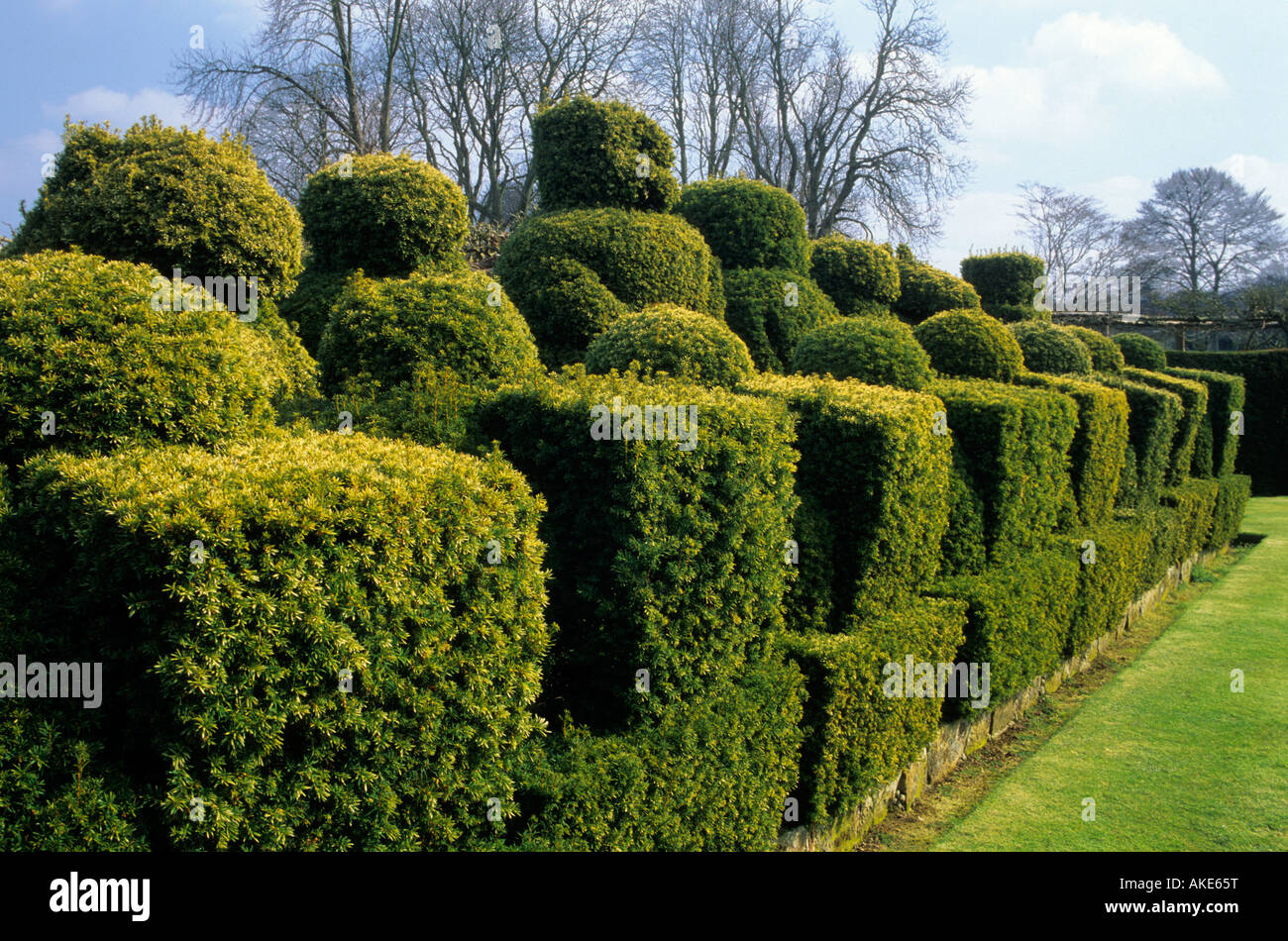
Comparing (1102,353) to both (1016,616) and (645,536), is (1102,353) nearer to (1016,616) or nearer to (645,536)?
(1016,616)

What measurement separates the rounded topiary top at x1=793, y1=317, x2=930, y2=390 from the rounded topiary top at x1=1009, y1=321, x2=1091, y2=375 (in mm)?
6173

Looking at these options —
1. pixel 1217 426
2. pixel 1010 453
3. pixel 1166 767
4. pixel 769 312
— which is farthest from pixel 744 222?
pixel 1217 426

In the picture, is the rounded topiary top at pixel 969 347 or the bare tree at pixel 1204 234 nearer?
the rounded topiary top at pixel 969 347

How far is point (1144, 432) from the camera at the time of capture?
1380cm

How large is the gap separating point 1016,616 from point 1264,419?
23181mm

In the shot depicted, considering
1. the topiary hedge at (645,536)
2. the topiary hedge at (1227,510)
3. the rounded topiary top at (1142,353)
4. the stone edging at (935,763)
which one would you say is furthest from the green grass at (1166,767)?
the rounded topiary top at (1142,353)

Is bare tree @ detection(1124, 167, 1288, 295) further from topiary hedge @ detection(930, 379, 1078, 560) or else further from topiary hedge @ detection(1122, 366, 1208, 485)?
topiary hedge @ detection(930, 379, 1078, 560)

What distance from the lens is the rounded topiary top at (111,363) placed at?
12.5ft

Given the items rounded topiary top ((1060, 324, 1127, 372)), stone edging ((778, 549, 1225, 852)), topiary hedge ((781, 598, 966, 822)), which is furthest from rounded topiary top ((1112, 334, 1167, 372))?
topiary hedge ((781, 598, 966, 822))

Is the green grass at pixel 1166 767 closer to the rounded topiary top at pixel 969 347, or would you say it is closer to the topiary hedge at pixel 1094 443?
the topiary hedge at pixel 1094 443

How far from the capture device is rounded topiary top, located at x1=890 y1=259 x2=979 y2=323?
15555mm

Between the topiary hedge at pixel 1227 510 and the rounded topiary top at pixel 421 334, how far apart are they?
52.6ft

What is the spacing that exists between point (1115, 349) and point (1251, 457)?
12208 mm
